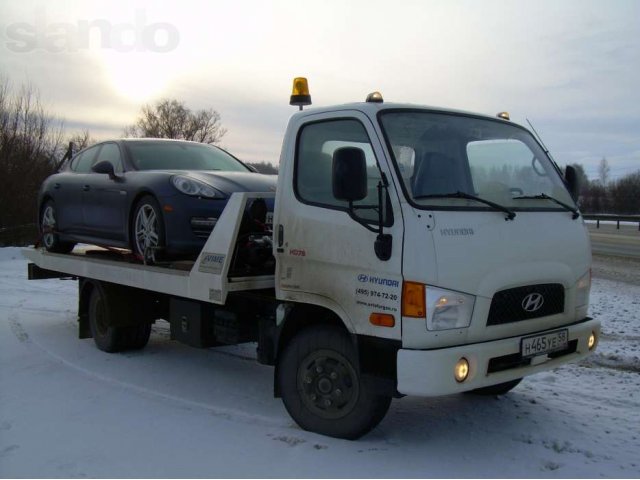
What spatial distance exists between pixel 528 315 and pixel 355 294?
3.85ft

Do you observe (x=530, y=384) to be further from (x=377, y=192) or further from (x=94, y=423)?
(x=94, y=423)

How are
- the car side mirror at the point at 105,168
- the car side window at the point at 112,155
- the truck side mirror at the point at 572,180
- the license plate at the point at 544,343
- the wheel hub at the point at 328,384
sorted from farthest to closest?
the car side window at the point at 112,155 < the car side mirror at the point at 105,168 < the truck side mirror at the point at 572,180 < the wheel hub at the point at 328,384 < the license plate at the point at 544,343

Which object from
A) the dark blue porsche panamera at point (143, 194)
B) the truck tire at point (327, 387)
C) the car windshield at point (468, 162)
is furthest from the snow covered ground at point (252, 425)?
the car windshield at point (468, 162)

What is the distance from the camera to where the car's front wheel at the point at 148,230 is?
18.9ft

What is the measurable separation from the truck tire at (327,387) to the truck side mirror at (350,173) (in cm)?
100

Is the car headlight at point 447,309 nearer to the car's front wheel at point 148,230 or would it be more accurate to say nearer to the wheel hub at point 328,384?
the wheel hub at point 328,384

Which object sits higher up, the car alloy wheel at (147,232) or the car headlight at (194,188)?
the car headlight at (194,188)

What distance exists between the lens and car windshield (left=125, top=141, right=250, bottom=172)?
6625 millimetres

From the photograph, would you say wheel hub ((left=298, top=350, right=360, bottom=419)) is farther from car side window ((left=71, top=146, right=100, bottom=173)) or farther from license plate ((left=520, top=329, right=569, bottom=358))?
car side window ((left=71, top=146, right=100, bottom=173))

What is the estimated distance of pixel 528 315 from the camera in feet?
13.3

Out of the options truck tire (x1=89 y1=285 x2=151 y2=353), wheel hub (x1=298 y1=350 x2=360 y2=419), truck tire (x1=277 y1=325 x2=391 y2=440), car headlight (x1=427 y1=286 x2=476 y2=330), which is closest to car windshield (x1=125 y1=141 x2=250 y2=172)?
truck tire (x1=89 y1=285 x2=151 y2=353)

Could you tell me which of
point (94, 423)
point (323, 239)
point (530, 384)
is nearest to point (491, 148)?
point (323, 239)

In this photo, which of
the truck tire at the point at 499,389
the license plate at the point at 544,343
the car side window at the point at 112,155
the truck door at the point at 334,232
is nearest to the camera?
the truck door at the point at 334,232

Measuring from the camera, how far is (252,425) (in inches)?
182
